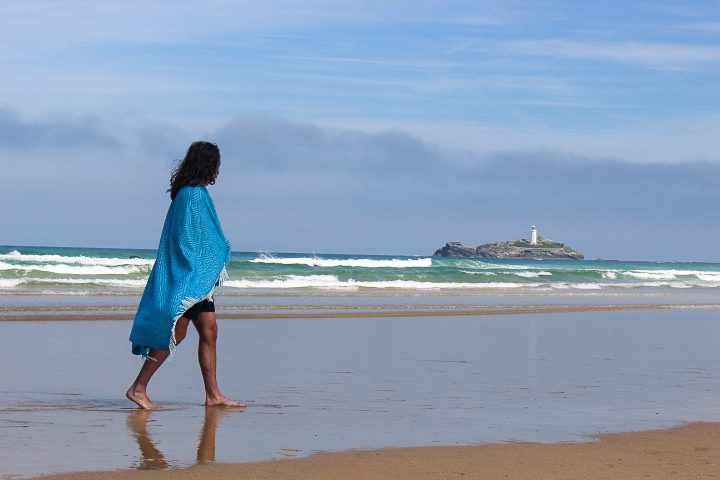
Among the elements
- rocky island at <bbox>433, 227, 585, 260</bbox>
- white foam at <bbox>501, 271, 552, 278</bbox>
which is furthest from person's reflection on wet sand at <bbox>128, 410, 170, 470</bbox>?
rocky island at <bbox>433, 227, 585, 260</bbox>

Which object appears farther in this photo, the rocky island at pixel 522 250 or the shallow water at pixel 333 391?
the rocky island at pixel 522 250

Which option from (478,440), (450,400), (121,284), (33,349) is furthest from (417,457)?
(121,284)

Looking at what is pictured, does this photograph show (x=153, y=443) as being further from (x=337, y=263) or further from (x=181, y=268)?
(x=337, y=263)

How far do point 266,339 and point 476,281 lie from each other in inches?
1068

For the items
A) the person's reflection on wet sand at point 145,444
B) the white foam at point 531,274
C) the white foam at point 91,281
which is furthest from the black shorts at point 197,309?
the white foam at point 531,274

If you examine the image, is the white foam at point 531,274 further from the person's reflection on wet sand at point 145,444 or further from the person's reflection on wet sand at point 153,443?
the person's reflection on wet sand at point 145,444

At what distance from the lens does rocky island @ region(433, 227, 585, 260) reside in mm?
104938

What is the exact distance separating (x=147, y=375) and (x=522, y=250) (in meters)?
101

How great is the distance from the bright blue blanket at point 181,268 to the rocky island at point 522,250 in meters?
99.3

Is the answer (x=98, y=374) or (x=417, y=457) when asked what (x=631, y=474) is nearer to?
(x=417, y=457)

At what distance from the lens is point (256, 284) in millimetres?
30500

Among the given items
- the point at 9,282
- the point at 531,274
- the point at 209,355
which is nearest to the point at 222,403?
the point at 209,355

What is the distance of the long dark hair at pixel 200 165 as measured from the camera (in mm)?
6523

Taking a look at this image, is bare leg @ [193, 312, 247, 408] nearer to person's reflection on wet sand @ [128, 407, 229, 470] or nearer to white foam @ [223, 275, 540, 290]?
person's reflection on wet sand @ [128, 407, 229, 470]
